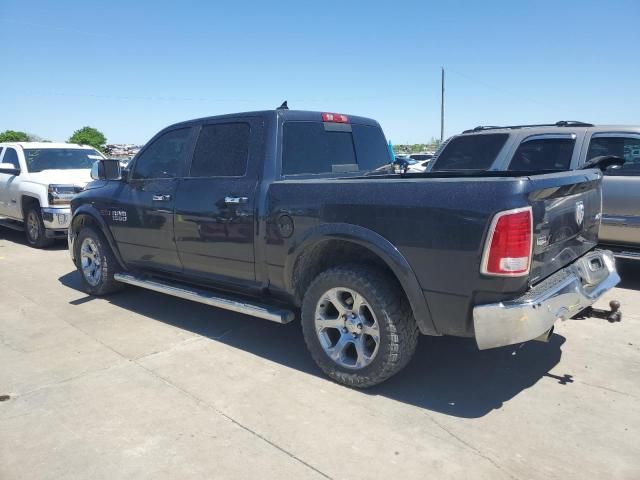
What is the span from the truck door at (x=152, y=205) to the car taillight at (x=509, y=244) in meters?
2.88

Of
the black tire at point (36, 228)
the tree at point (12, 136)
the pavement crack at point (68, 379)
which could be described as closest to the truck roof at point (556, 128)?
the pavement crack at point (68, 379)

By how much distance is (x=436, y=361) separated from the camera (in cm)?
389

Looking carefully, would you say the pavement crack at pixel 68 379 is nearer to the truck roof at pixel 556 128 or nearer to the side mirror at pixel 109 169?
the side mirror at pixel 109 169

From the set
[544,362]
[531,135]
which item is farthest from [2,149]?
[544,362]

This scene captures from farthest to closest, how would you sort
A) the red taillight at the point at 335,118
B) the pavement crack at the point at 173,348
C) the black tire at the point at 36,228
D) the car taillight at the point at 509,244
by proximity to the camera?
the black tire at the point at 36,228, the red taillight at the point at 335,118, the pavement crack at the point at 173,348, the car taillight at the point at 509,244

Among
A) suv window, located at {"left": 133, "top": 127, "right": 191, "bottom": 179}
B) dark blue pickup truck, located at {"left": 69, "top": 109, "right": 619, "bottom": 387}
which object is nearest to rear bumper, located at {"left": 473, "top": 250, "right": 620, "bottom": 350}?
dark blue pickup truck, located at {"left": 69, "top": 109, "right": 619, "bottom": 387}

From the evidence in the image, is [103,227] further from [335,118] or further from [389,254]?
[389,254]

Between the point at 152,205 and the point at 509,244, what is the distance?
3.32 m

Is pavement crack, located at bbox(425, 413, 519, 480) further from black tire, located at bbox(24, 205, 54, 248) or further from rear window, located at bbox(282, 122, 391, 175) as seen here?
black tire, located at bbox(24, 205, 54, 248)

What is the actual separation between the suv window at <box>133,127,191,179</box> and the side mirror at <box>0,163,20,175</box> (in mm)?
5275

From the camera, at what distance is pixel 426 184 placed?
2.95 meters

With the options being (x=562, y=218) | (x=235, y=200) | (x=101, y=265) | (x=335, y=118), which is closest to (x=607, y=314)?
(x=562, y=218)

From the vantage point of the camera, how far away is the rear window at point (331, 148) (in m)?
4.04

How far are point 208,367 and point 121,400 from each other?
2.25 feet
